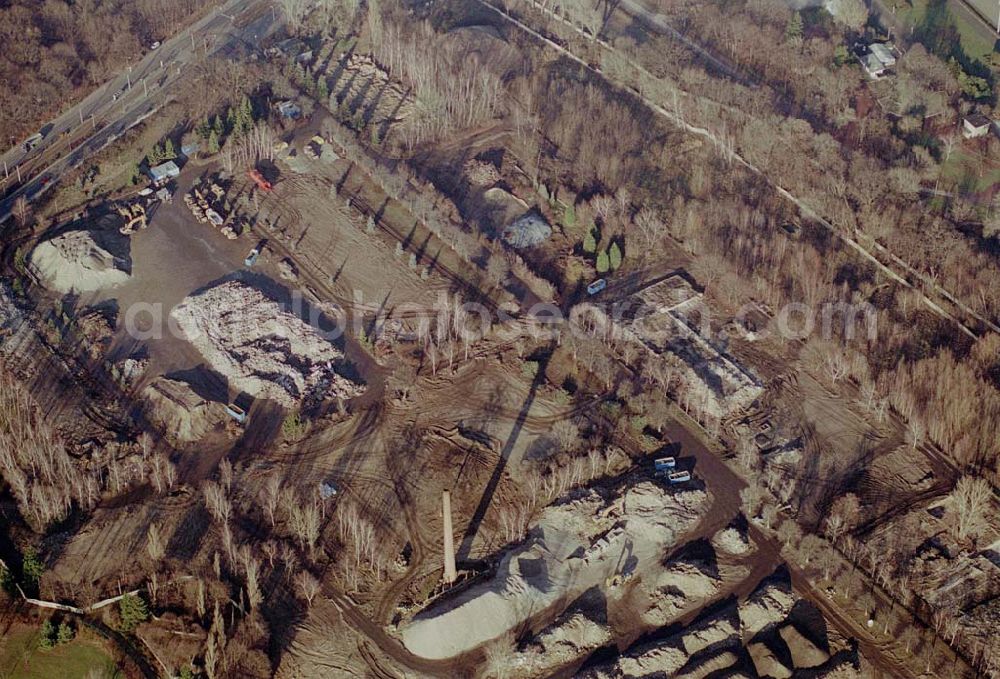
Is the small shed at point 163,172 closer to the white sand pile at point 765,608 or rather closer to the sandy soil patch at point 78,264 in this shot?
the sandy soil patch at point 78,264

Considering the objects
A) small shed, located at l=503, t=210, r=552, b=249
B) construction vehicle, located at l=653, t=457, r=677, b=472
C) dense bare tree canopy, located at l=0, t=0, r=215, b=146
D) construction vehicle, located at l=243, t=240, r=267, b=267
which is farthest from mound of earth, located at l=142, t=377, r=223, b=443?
dense bare tree canopy, located at l=0, t=0, r=215, b=146

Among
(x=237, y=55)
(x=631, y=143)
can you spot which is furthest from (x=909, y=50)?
(x=237, y=55)

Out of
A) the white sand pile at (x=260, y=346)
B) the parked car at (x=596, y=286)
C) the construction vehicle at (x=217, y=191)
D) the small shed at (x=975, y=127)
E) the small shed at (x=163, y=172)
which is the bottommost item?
the white sand pile at (x=260, y=346)

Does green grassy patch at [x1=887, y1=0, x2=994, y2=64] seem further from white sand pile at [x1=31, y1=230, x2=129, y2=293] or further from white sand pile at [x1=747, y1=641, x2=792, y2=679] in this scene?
white sand pile at [x1=31, y1=230, x2=129, y2=293]

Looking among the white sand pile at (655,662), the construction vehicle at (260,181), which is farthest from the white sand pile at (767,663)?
the construction vehicle at (260,181)

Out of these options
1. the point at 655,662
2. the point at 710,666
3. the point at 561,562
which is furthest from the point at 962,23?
the point at 655,662

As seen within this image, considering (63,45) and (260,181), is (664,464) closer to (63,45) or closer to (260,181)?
(260,181)

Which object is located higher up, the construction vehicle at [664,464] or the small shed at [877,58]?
the small shed at [877,58]
